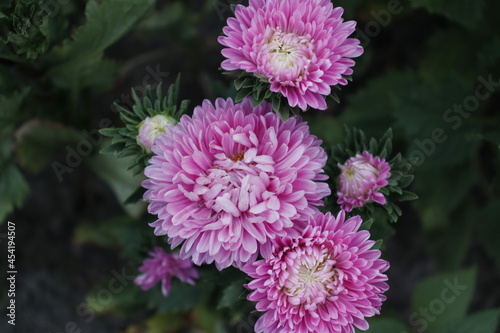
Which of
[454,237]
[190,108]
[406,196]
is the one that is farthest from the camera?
[190,108]

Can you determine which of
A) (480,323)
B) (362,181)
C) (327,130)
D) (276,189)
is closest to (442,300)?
(480,323)

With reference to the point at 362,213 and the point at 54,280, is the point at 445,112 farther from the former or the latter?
the point at 54,280

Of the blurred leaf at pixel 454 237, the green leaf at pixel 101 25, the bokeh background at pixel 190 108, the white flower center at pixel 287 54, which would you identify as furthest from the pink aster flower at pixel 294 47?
the blurred leaf at pixel 454 237

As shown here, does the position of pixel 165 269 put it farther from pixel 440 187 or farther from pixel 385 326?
pixel 440 187

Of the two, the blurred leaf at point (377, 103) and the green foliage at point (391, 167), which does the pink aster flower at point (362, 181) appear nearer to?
the green foliage at point (391, 167)

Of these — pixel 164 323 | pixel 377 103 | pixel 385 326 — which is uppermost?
pixel 377 103

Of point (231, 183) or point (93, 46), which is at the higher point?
point (231, 183)

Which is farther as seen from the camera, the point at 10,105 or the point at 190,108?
the point at 190,108

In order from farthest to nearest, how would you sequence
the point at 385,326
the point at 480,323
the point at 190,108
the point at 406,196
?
the point at 190,108 < the point at 385,326 < the point at 480,323 < the point at 406,196
